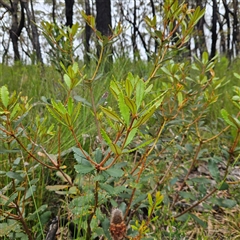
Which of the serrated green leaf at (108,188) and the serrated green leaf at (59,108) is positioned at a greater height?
the serrated green leaf at (59,108)

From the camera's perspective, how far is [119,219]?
1.61 ft

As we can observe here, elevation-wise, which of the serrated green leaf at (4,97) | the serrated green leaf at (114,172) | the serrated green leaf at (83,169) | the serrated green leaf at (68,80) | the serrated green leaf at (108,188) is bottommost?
the serrated green leaf at (108,188)

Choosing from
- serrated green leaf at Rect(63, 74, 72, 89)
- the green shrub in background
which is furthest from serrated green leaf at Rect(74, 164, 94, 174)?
serrated green leaf at Rect(63, 74, 72, 89)

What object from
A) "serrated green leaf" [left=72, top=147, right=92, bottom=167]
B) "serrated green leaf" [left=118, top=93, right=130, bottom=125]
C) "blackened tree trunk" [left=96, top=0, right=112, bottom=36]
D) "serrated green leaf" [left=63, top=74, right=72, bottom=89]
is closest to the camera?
"serrated green leaf" [left=118, top=93, right=130, bottom=125]

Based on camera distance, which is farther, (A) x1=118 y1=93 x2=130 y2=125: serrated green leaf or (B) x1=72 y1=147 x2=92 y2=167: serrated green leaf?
(B) x1=72 y1=147 x2=92 y2=167: serrated green leaf

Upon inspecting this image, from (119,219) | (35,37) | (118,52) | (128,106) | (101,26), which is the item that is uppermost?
Result: (101,26)

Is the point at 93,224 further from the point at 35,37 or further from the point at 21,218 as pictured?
the point at 35,37

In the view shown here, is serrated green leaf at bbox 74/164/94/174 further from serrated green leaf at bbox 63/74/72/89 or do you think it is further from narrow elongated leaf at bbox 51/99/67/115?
serrated green leaf at bbox 63/74/72/89

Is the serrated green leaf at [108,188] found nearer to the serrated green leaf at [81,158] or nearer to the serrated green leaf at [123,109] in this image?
the serrated green leaf at [81,158]

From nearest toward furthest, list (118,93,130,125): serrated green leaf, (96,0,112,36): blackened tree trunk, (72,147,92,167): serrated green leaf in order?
(118,93,130,125): serrated green leaf → (72,147,92,167): serrated green leaf → (96,0,112,36): blackened tree trunk

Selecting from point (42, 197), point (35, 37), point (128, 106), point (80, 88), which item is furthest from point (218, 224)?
point (35, 37)

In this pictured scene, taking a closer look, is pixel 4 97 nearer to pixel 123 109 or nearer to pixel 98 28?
pixel 123 109

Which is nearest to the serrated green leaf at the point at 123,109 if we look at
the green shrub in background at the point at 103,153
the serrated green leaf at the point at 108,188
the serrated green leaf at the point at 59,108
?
the green shrub in background at the point at 103,153

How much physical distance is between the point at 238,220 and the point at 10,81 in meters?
1.94
